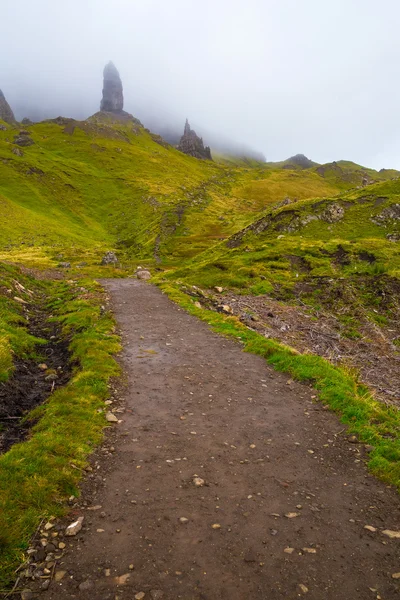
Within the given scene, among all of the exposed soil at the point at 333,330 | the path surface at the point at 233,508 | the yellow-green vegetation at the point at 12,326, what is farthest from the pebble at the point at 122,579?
the exposed soil at the point at 333,330

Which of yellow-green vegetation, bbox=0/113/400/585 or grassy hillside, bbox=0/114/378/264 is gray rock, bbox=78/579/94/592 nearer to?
yellow-green vegetation, bbox=0/113/400/585

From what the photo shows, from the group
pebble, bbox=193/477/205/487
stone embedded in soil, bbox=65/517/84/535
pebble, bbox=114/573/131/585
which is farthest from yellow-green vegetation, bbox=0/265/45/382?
pebble, bbox=114/573/131/585

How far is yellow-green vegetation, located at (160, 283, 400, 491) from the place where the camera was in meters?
10.9

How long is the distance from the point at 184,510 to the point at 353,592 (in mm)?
3927

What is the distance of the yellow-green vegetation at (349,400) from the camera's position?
10867mm

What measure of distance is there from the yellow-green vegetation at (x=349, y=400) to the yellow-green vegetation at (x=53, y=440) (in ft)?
27.8

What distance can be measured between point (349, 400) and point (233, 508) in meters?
7.39

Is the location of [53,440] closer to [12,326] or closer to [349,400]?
[349,400]

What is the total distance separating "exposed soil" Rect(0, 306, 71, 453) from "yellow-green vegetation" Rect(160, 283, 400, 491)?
10.4m

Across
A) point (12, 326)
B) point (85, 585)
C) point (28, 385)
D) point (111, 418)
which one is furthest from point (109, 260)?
point (85, 585)

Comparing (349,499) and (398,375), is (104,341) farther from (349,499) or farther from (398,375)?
(398,375)

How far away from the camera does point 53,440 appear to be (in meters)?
10.9

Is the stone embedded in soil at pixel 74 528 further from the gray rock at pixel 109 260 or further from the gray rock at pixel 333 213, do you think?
the gray rock at pixel 109 260

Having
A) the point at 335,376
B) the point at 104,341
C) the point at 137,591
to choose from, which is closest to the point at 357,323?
the point at 335,376
